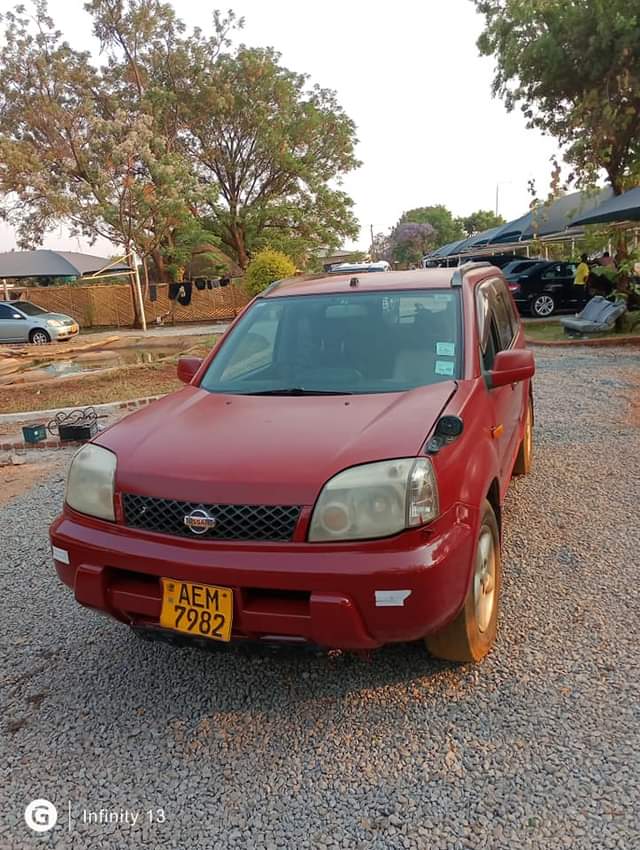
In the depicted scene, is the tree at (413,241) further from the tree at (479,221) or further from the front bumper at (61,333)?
the front bumper at (61,333)

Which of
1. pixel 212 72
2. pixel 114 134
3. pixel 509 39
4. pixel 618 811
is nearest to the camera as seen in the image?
pixel 618 811

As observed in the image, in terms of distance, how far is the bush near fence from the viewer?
90.4 ft

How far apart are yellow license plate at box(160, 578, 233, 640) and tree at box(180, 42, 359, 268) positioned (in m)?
29.9

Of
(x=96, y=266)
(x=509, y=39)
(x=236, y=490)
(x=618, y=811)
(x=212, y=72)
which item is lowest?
(x=618, y=811)

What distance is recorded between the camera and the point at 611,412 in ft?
23.4

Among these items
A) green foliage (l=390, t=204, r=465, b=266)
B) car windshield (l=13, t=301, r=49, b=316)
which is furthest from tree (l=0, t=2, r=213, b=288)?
green foliage (l=390, t=204, r=465, b=266)

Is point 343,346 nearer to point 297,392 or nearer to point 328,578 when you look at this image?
point 297,392

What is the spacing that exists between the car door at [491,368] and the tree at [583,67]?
1355 cm

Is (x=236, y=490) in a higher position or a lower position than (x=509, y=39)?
lower

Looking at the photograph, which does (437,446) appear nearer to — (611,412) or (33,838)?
(33,838)

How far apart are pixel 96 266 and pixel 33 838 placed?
2709 cm

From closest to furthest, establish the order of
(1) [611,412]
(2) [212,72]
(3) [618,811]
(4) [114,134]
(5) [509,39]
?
(3) [618,811], (1) [611,412], (5) [509,39], (4) [114,134], (2) [212,72]

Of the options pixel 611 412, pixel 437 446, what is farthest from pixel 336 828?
pixel 611 412

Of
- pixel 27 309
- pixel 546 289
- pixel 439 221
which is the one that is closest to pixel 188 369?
pixel 546 289
